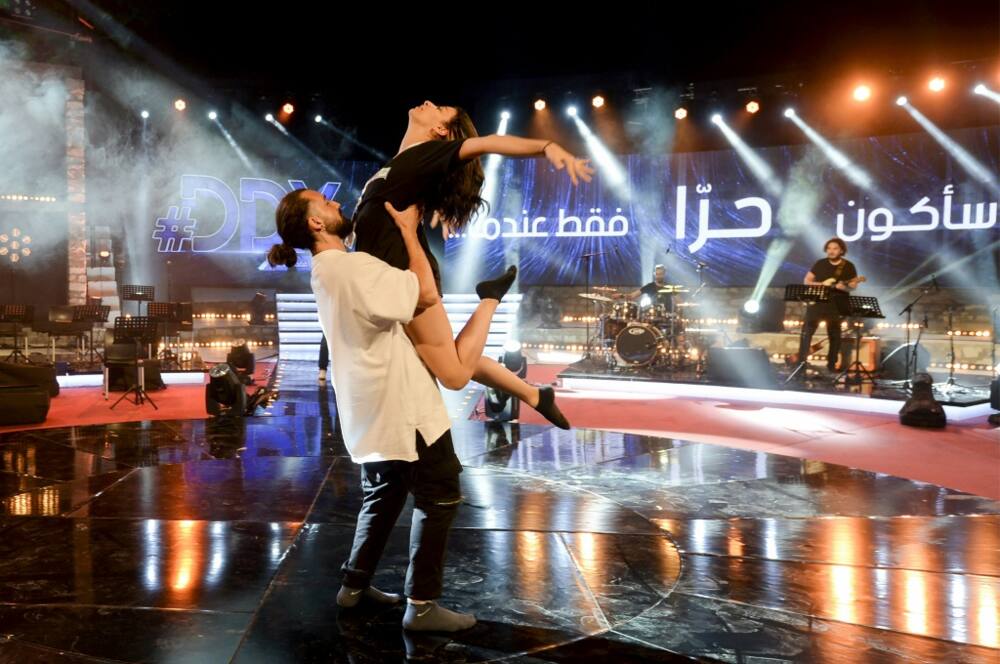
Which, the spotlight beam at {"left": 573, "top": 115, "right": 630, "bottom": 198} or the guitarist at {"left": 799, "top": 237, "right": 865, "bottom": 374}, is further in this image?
the spotlight beam at {"left": 573, "top": 115, "right": 630, "bottom": 198}

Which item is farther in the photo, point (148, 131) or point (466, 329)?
point (148, 131)

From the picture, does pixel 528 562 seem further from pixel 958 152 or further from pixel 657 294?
pixel 958 152

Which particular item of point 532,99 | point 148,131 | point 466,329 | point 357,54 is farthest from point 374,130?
point 466,329

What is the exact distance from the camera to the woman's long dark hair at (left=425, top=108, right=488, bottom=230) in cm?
231

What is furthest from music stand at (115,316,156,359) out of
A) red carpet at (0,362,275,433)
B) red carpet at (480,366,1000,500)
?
red carpet at (480,366,1000,500)

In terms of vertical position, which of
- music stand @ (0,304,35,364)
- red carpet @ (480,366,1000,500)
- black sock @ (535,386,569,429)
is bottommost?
red carpet @ (480,366,1000,500)

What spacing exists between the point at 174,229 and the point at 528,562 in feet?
42.0

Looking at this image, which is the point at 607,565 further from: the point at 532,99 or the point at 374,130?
the point at 374,130

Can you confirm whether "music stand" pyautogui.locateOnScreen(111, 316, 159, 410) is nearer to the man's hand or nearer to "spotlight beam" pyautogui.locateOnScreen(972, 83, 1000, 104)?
the man's hand

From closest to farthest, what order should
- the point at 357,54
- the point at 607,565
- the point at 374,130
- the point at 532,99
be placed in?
the point at 607,565 → the point at 357,54 → the point at 532,99 → the point at 374,130

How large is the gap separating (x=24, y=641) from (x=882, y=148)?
1276 cm

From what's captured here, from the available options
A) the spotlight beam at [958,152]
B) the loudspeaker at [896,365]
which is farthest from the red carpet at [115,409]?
the spotlight beam at [958,152]

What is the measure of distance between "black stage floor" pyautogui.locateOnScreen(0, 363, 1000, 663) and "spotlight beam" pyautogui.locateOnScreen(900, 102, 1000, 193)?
29.6 ft

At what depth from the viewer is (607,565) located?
2.57 meters
